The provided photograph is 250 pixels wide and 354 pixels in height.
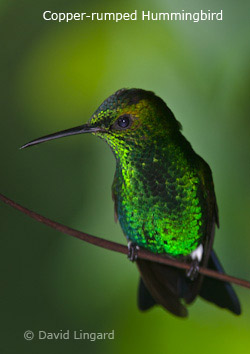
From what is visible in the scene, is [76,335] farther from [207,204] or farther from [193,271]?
[207,204]

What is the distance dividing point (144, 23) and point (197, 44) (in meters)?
0.16

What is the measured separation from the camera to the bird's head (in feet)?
3.41

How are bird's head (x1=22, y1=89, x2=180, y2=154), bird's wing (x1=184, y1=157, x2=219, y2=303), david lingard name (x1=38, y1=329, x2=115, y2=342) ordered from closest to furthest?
bird's head (x1=22, y1=89, x2=180, y2=154) → bird's wing (x1=184, y1=157, x2=219, y2=303) → david lingard name (x1=38, y1=329, x2=115, y2=342)

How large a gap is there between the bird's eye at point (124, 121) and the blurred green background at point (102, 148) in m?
0.23

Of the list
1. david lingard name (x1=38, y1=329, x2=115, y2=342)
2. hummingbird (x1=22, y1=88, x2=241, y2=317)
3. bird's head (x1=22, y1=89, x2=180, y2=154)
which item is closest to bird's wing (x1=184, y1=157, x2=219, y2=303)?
hummingbird (x1=22, y1=88, x2=241, y2=317)

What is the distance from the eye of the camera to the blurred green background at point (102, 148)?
50.9 inches

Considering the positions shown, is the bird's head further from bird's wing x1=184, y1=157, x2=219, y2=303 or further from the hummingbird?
bird's wing x1=184, y1=157, x2=219, y2=303

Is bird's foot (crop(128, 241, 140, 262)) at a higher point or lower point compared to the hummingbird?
lower

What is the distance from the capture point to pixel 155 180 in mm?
1108

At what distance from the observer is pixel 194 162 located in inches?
44.6

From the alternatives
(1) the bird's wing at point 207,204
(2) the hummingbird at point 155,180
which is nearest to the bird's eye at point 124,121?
(2) the hummingbird at point 155,180

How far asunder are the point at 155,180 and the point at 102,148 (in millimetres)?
273

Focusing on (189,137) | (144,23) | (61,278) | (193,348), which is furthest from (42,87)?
(193,348)

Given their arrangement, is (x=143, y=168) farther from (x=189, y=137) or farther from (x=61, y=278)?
(x=61, y=278)
